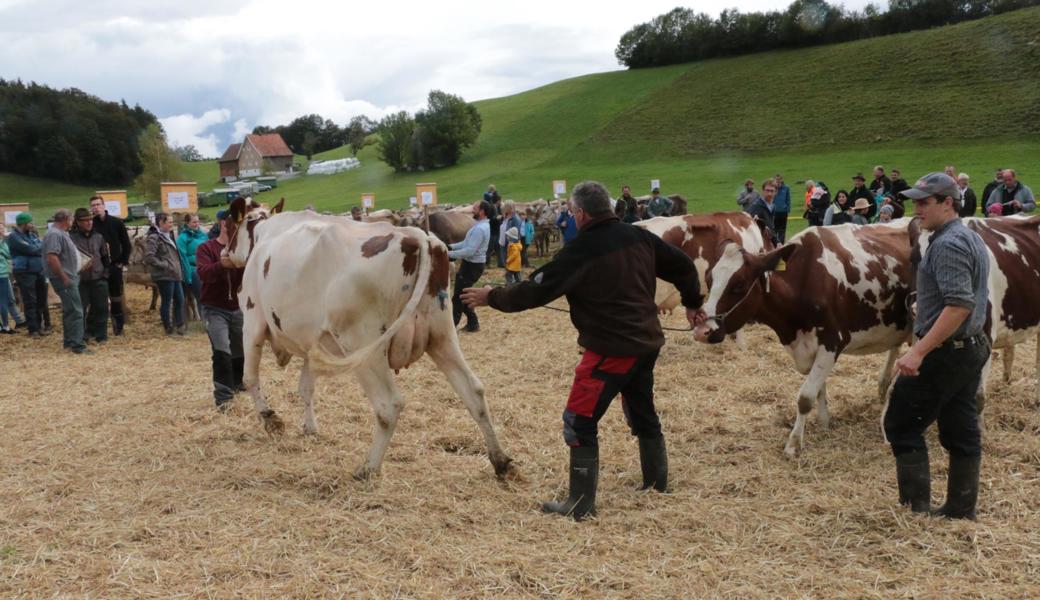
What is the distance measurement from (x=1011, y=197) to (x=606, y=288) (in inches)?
509

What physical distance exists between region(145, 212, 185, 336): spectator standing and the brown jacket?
31.6 ft

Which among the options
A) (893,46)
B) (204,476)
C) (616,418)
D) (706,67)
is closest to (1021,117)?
(893,46)

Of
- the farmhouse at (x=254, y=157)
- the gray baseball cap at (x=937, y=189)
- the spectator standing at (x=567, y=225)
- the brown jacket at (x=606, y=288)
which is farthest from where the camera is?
the farmhouse at (x=254, y=157)

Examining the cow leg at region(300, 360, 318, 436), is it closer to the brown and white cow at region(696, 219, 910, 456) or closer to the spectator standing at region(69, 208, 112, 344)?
the brown and white cow at region(696, 219, 910, 456)

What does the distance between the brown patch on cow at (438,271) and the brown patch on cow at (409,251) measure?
0.41ft

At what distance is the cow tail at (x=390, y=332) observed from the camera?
A: 5.19 meters

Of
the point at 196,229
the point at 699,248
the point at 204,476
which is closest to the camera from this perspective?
the point at 204,476

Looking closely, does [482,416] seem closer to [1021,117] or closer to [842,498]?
[842,498]

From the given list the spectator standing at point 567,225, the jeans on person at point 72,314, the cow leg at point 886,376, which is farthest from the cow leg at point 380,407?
the spectator standing at point 567,225

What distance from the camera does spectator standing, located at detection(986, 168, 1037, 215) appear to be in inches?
537

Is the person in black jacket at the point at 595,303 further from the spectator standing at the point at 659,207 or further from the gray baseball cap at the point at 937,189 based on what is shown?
the spectator standing at the point at 659,207

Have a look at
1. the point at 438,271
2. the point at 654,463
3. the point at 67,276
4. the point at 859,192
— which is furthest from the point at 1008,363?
the point at 67,276

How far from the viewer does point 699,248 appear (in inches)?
353

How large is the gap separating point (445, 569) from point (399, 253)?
2242 mm
